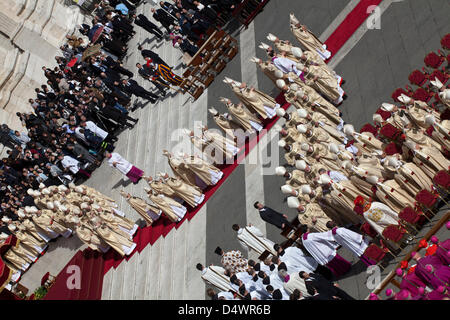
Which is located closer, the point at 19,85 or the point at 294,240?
the point at 294,240

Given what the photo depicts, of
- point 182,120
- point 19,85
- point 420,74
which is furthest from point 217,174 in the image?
point 19,85

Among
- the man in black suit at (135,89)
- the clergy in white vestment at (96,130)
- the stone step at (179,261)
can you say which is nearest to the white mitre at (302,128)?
the stone step at (179,261)

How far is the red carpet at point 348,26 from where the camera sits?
53.2 ft

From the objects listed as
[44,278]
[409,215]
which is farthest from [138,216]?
[409,215]

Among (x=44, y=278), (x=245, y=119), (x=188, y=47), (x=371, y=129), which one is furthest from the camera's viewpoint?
(x=188, y=47)

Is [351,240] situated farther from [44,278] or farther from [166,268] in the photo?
[44,278]

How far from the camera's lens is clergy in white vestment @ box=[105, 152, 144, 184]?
19.8m

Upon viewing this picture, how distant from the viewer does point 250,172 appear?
1634 cm

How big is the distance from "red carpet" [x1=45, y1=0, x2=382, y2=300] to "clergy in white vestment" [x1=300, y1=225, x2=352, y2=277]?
602 cm

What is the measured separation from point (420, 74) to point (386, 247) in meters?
4.43

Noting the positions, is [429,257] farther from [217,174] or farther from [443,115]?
[217,174]

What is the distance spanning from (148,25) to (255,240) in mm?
15149

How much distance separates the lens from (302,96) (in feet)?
47.0

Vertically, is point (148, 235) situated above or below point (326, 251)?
below
